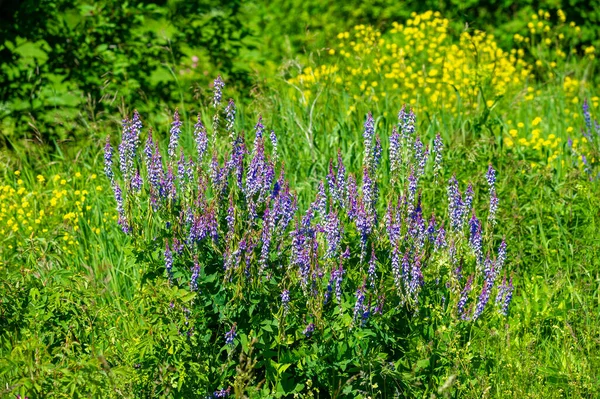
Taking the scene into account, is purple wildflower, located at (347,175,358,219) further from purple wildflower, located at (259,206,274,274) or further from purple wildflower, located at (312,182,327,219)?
purple wildflower, located at (259,206,274,274)

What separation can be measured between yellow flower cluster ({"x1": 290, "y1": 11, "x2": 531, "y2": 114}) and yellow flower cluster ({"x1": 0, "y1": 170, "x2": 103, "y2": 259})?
1984mm

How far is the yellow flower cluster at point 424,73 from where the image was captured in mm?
6922

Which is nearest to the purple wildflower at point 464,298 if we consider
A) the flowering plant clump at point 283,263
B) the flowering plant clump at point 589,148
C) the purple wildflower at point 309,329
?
the flowering plant clump at point 283,263

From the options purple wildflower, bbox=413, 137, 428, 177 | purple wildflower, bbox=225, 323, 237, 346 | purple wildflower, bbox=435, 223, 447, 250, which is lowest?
purple wildflower, bbox=225, 323, 237, 346

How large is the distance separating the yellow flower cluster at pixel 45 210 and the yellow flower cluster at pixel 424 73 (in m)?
1.98

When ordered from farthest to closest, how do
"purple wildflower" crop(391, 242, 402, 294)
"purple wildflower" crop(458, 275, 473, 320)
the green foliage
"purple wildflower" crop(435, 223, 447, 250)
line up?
the green foliage → "purple wildflower" crop(435, 223, 447, 250) → "purple wildflower" crop(458, 275, 473, 320) → "purple wildflower" crop(391, 242, 402, 294)

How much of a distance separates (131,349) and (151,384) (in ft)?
0.60

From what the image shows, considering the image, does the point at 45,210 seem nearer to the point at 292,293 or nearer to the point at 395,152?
the point at 292,293

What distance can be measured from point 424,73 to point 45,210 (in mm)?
3157

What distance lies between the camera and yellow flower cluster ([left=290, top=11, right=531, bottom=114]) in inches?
273

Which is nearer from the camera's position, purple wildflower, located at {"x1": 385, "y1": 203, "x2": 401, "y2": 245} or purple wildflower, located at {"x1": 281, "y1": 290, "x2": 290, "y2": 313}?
purple wildflower, located at {"x1": 281, "y1": 290, "x2": 290, "y2": 313}

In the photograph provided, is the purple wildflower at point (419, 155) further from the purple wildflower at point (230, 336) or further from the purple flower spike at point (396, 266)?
the purple wildflower at point (230, 336)

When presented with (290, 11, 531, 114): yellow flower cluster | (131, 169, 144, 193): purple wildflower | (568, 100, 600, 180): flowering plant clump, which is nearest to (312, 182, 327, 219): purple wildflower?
(131, 169, 144, 193): purple wildflower

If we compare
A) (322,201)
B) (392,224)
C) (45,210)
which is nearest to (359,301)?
(392,224)
